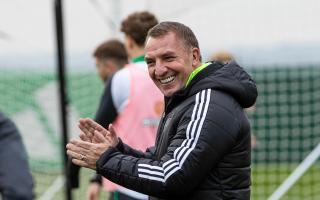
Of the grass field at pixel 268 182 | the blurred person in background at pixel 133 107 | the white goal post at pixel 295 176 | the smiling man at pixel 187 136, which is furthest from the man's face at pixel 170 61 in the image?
the white goal post at pixel 295 176

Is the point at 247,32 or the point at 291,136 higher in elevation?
the point at 247,32

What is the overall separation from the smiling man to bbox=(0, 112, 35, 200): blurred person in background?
0.50 meters

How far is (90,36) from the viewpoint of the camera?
1362cm

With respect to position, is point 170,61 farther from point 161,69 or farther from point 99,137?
point 99,137

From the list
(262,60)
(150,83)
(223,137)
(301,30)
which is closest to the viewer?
(223,137)

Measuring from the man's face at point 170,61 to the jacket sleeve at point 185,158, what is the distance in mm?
184

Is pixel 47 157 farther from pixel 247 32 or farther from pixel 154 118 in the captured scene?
pixel 154 118

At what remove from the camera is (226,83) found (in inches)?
162

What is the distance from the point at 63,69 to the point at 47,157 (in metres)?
6.22

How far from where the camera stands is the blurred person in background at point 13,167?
4.56 m

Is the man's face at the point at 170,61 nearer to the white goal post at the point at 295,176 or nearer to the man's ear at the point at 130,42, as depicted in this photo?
the man's ear at the point at 130,42

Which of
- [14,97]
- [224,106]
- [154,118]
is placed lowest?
[14,97]

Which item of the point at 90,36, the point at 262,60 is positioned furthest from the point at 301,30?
the point at 262,60

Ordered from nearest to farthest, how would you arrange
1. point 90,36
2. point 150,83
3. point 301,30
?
point 150,83
point 301,30
point 90,36
